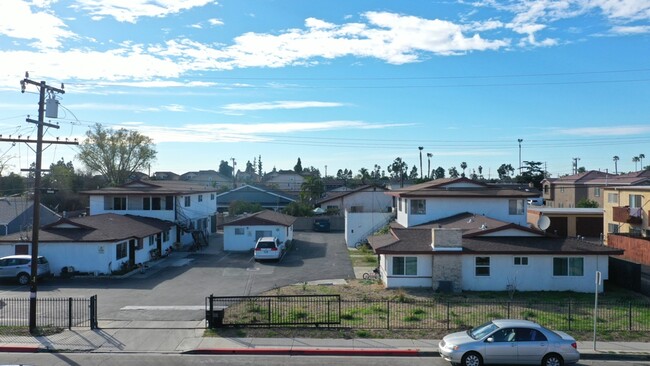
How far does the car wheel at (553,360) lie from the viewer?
1625 centimetres

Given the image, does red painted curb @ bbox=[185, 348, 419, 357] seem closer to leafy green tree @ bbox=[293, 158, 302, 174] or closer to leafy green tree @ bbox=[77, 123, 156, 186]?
leafy green tree @ bbox=[77, 123, 156, 186]

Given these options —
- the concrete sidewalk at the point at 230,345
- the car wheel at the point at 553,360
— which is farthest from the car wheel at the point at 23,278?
the car wheel at the point at 553,360

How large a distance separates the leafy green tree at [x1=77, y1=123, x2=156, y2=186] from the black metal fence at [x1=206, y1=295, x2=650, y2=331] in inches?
2456

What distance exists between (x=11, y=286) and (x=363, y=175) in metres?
113

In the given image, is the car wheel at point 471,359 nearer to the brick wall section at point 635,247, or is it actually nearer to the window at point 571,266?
the window at point 571,266

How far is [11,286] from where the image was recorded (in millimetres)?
31469

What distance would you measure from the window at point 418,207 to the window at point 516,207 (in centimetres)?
606

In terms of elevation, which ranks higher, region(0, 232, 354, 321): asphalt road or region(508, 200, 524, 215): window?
region(508, 200, 524, 215): window

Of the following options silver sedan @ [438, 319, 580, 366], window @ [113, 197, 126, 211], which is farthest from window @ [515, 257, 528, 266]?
window @ [113, 197, 126, 211]

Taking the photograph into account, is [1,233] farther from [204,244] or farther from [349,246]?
[349,246]

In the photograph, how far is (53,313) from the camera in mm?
24062

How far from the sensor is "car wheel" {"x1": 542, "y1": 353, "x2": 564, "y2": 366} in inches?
640

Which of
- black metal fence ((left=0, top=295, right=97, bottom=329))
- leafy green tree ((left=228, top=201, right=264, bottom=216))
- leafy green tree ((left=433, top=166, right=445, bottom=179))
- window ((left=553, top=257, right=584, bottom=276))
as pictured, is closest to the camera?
black metal fence ((left=0, top=295, right=97, bottom=329))

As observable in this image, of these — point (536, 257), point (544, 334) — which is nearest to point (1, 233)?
point (536, 257)
